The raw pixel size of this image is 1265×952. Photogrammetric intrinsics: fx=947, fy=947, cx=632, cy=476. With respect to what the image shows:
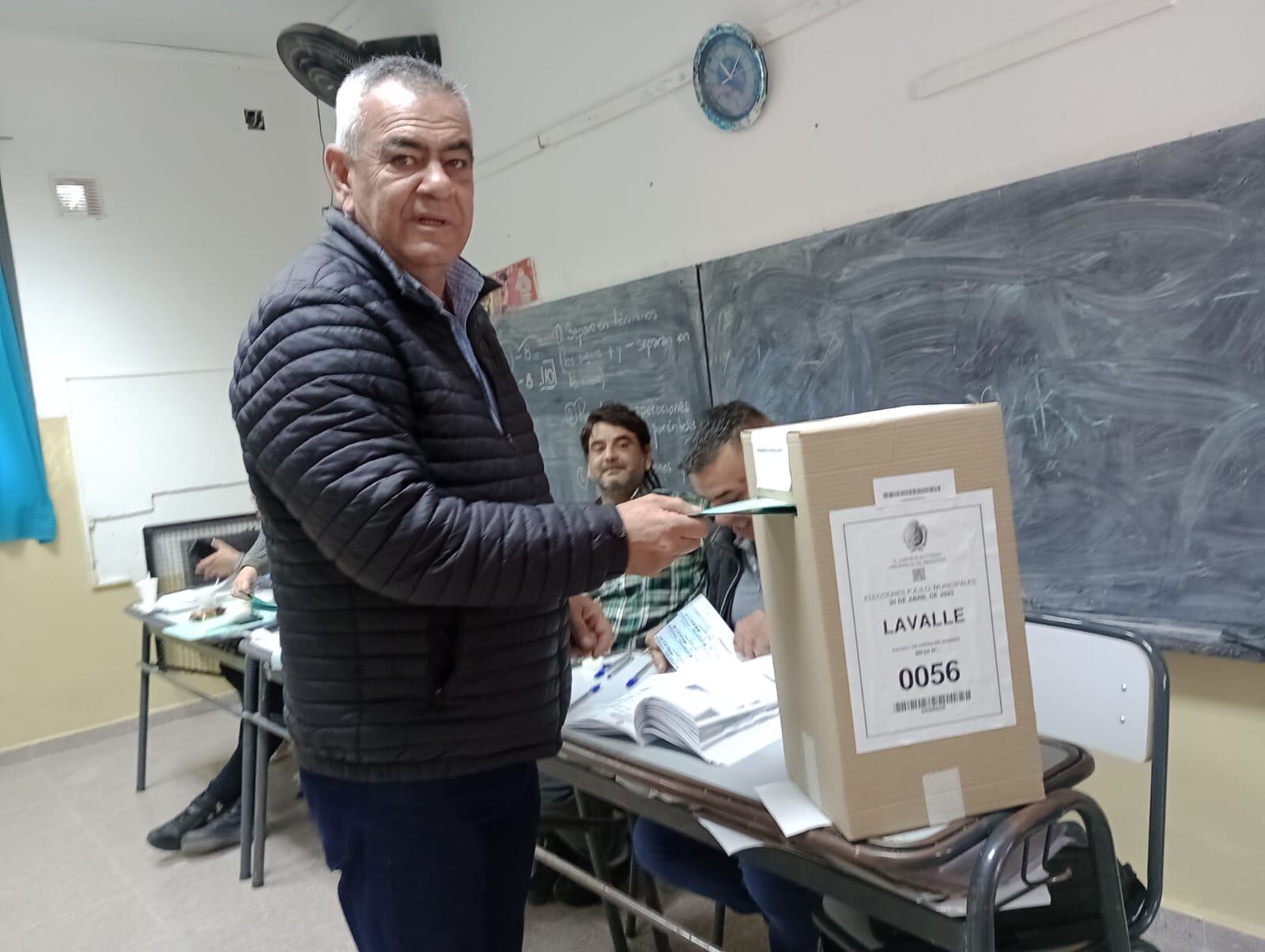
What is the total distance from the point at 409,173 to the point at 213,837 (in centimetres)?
258

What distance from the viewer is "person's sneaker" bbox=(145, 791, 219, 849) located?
2992 mm

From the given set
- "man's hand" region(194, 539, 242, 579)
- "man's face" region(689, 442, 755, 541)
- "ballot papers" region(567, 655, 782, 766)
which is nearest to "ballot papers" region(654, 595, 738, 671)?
"ballot papers" region(567, 655, 782, 766)

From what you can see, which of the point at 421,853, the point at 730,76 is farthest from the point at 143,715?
the point at 730,76

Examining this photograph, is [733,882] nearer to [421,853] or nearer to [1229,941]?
[421,853]

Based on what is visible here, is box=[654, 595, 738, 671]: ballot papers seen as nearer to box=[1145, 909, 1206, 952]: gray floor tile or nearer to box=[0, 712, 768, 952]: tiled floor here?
box=[0, 712, 768, 952]: tiled floor

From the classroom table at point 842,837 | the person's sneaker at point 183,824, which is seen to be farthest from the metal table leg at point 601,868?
the person's sneaker at point 183,824

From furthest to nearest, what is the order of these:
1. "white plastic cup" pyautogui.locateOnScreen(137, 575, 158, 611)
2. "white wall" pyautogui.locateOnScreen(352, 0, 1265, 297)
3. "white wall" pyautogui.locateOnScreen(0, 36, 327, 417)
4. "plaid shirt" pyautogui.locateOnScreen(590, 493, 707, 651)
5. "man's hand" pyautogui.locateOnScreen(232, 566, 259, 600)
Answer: "white wall" pyautogui.locateOnScreen(0, 36, 327, 417)
"white plastic cup" pyautogui.locateOnScreen(137, 575, 158, 611)
"man's hand" pyautogui.locateOnScreen(232, 566, 259, 600)
"plaid shirt" pyautogui.locateOnScreen(590, 493, 707, 651)
"white wall" pyautogui.locateOnScreen(352, 0, 1265, 297)

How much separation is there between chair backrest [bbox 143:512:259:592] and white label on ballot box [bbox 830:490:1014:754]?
10.9ft

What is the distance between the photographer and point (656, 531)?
1.06 m

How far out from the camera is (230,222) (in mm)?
4680

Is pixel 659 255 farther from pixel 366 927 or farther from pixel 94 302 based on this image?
pixel 94 302

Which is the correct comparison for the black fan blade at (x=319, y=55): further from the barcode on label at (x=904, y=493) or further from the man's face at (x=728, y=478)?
the barcode on label at (x=904, y=493)

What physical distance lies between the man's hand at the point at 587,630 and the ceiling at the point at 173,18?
3.64 meters

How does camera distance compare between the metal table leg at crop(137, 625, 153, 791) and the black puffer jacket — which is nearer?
the black puffer jacket
